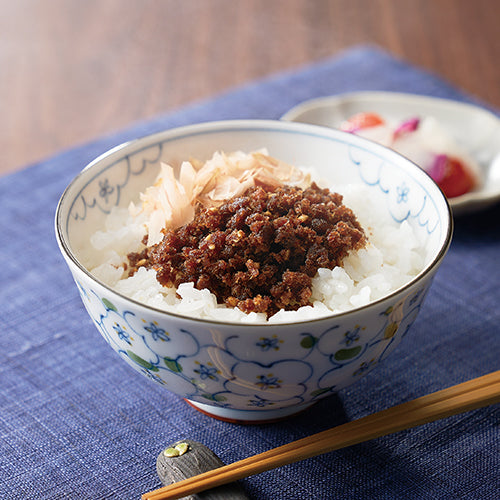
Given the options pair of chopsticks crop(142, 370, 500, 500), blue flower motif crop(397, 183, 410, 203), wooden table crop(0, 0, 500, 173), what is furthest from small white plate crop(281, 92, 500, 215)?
pair of chopsticks crop(142, 370, 500, 500)

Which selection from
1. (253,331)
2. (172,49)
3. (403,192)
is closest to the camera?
(253,331)

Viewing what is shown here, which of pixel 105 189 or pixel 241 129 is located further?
pixel 241 129

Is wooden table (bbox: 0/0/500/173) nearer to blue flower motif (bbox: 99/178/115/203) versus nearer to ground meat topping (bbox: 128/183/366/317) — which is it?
blue flower motif (bbox: 99/178/115/203)

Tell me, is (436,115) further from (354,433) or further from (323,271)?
(354,433)

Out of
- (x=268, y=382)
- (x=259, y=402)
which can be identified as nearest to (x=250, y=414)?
(x=259, y=402)

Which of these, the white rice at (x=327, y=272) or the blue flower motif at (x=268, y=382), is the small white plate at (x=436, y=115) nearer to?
the white rice at (x=327, y=272)

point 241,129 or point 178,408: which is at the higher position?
point 241,129
